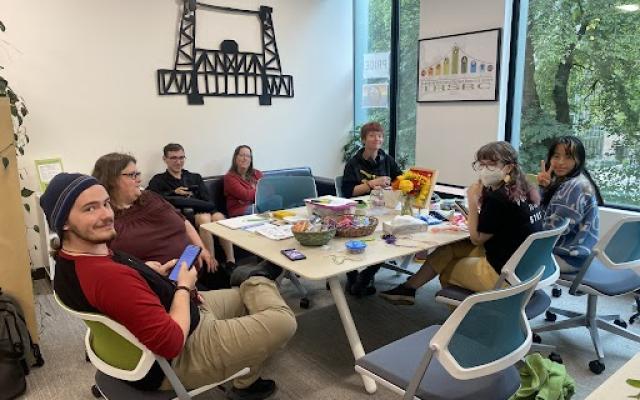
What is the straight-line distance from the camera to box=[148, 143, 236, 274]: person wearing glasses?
3947 millimetres

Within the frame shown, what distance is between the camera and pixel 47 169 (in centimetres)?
381

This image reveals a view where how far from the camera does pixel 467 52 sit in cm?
446

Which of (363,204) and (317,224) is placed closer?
(317,224)

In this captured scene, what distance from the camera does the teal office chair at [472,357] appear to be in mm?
→ 1430

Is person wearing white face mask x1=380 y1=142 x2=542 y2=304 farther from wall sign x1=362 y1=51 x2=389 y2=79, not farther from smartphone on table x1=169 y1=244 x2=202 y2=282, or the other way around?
wall sign x1=362 y1=51 x2=389 y2=79

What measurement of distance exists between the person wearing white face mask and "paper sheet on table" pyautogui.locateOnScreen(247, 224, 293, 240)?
0.92 m

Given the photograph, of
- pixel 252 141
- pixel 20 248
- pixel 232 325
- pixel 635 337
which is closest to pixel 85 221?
pixel 232 325

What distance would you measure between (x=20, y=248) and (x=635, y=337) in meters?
3.42

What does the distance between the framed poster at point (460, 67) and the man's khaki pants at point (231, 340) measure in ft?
10.5

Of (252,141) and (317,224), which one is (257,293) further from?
(252,141)

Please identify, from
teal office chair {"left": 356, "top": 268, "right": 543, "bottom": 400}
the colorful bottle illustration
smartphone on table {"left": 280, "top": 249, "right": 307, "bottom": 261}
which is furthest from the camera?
the colorful bottle illustration

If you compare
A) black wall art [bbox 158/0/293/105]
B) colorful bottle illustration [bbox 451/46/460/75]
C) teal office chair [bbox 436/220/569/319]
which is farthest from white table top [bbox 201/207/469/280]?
colorful bottle illustration [bbox 451/46/460/75]

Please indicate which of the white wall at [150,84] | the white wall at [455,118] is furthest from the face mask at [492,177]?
the white wall at [150,84]

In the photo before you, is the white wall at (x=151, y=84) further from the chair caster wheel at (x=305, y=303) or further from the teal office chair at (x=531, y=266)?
the teal office chair at (x=531, y=266)
